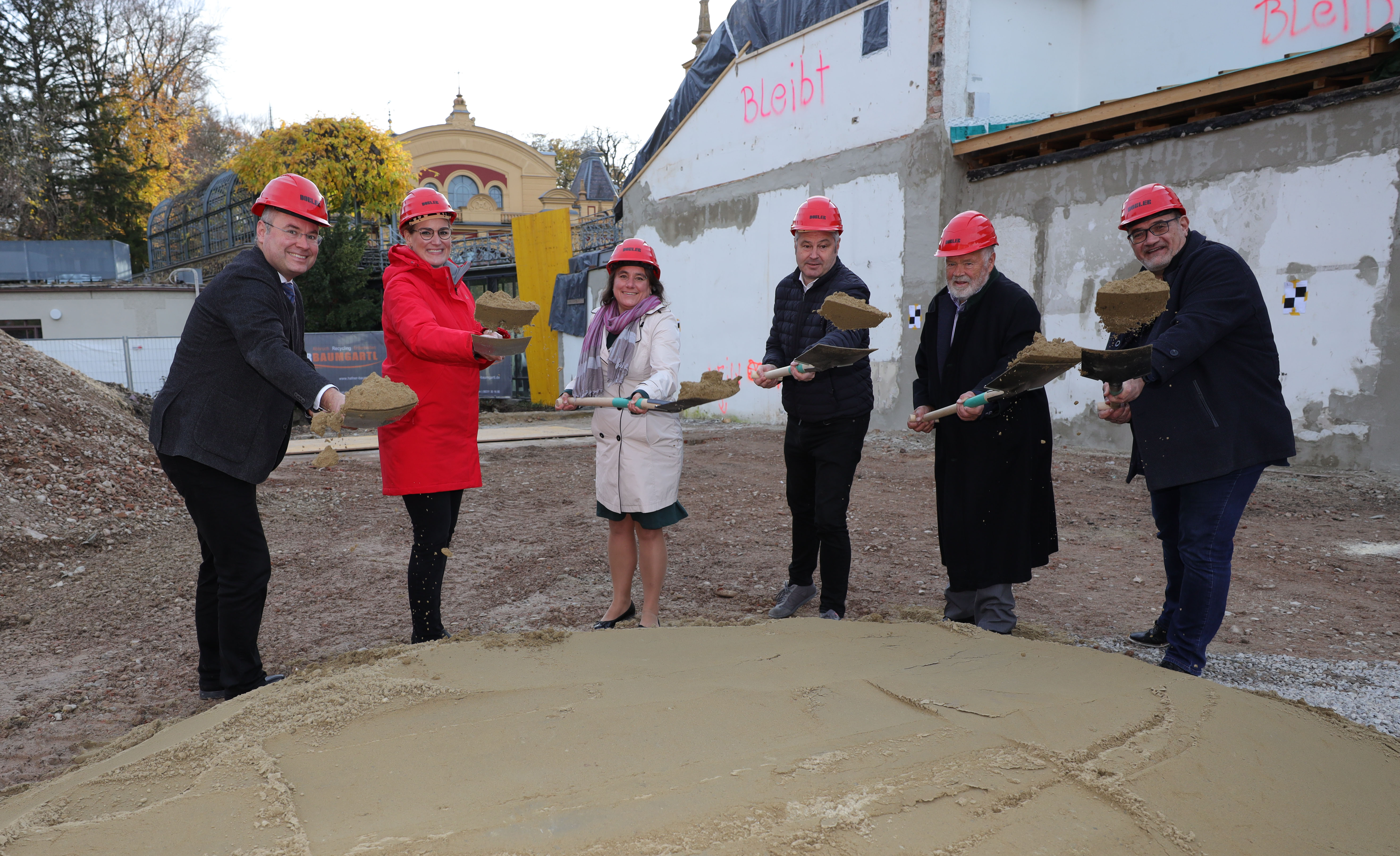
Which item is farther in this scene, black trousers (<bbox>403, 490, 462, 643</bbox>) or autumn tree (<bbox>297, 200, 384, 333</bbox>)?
autumn tree (<bbox>297, 200, 384, 333</bbox>)

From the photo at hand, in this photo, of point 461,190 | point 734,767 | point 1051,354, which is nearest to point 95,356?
point 1051,354

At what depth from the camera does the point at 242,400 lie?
2.70 m

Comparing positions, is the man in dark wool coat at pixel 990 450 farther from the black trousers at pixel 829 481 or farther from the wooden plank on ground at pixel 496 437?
the wooden plank on ground at pixel 496 437

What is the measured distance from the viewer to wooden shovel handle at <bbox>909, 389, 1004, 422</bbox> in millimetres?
2920

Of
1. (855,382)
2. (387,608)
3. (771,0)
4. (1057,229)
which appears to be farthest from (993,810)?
(771,0)

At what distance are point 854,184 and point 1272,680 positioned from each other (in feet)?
27.9

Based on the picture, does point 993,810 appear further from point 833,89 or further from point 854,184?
point 833,89

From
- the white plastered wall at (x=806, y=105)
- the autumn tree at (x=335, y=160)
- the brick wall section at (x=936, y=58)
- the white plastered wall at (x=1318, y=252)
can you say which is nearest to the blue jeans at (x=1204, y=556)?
the white plastered wall at (x=1318, y=252)

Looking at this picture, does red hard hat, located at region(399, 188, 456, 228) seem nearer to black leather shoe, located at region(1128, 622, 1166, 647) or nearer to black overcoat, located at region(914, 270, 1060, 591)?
black overcoat, located at region(914, 270, 1060, 591)

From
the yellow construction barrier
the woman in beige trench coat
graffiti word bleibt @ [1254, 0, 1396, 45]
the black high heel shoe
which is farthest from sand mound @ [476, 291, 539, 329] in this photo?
the yellow construction barrier

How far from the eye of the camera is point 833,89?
35.2 feet

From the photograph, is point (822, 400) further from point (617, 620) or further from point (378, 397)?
point (378, 397)

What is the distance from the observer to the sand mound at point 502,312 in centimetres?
347

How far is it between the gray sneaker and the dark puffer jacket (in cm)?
78
